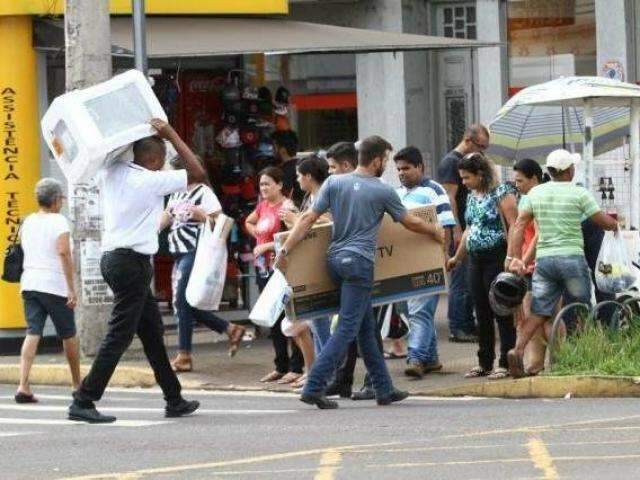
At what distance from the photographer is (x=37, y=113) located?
18094 mm

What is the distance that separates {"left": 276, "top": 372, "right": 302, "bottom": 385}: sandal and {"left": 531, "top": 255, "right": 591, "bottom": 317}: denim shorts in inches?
82.9

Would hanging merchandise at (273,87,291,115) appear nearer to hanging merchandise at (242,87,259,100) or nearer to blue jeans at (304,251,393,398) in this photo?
hanging merchandise at (242,87,259,100)

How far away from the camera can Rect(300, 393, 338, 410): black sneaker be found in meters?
13.1

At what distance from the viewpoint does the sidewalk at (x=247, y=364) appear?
14.9 meters

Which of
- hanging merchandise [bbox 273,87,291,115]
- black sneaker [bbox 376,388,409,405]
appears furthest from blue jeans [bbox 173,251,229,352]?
hanging merchandise [bbox 273,87,291,115]

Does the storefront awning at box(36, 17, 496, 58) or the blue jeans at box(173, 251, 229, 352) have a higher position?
the storefront awning at box(36, 17, 496, 58)

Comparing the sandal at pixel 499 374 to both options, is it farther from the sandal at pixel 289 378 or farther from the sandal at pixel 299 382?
the sandal at pixel 289 378

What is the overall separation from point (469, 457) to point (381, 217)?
3.16m

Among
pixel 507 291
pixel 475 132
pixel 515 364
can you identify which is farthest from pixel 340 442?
pixel 475 132

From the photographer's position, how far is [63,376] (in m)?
16.5

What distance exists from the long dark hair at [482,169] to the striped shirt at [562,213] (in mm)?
614

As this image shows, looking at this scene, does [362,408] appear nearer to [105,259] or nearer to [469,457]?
[105,259]

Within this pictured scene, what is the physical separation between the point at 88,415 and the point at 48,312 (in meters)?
2.19

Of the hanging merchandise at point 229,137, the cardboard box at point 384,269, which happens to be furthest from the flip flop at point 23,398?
the hanging merchandise at point 229,137
